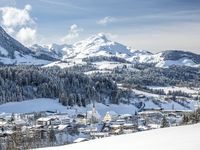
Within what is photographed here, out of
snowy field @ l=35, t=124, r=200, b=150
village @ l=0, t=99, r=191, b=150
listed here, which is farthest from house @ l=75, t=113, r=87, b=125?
snowy field @ l=35, t=124, r=200, b=150

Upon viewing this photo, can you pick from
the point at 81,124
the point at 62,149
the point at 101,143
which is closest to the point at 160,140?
the point at 101,143

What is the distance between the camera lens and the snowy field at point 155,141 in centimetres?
2391

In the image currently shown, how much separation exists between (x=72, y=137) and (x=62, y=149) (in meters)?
104

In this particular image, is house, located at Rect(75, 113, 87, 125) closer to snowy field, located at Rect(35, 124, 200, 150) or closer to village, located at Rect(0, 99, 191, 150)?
village, located at Rect(0, 99, 191, 150)

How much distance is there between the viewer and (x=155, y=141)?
85.3 feet

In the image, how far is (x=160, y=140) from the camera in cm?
2619

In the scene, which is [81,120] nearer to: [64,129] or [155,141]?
[64,129]

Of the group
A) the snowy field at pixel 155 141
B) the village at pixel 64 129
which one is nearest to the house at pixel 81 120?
the village at pixel 64 129

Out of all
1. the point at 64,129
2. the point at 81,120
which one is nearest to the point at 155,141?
the point at 64,129

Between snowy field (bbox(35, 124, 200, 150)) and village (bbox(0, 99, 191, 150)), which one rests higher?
snowy field (bbox(35, 124, 200, 150))

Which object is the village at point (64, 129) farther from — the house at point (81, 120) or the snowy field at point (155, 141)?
the snowy field at point (155, 141)

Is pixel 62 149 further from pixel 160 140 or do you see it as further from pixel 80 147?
pixel 160 140

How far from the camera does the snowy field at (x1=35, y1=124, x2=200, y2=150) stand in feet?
78.5

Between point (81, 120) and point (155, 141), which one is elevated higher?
point (155, 141)
